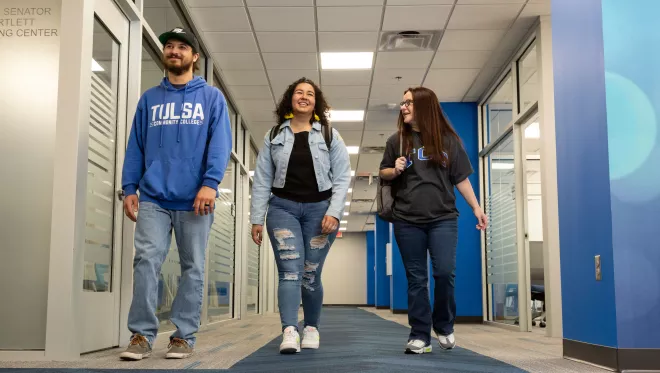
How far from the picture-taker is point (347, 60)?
716 centimetres

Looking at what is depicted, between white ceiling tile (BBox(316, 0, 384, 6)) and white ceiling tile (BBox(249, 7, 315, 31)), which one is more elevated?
white ceiling tile (BBox(316, 0, 384, 6))

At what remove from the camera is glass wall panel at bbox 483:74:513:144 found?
7.43 meters

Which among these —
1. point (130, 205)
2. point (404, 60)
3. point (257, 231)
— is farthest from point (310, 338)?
point (404, 60)

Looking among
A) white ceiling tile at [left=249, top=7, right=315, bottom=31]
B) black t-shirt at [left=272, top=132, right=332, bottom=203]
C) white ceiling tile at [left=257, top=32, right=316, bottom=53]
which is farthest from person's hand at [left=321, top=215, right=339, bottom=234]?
white ceiling tile at [left=257, top=32, right=316, bottom=53]

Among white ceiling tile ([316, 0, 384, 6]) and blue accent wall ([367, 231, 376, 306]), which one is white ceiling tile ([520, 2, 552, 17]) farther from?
blue accent wall ([367, 231, 376, 306])

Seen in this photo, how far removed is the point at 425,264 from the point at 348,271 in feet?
78.3

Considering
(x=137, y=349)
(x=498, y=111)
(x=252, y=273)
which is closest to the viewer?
(x=137, y=349)

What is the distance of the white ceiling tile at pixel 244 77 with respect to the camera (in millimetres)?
7496

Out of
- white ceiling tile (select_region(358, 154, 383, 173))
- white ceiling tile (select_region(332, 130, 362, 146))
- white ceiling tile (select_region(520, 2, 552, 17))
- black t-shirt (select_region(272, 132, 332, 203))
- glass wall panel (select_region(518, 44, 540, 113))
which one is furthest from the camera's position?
white ceiling tile (select_region(358, 154, 383, 173))

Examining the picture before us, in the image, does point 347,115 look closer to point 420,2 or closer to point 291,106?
point 420,2

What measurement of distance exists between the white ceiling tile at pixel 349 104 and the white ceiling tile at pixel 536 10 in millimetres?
2978

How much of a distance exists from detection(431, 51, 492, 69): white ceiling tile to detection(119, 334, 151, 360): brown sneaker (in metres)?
4.87

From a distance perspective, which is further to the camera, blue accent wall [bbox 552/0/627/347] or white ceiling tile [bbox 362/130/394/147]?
white ceiling tile [bbox 362/130/394/147]

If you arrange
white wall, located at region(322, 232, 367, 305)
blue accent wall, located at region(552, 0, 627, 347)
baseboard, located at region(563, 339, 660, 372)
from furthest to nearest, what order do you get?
white wall, located at region(322, 232, 367, 305) < blue accent wall, located at region(552, 0, 627, 347) < baseboard, located at region(563, 339, 660, 372)
